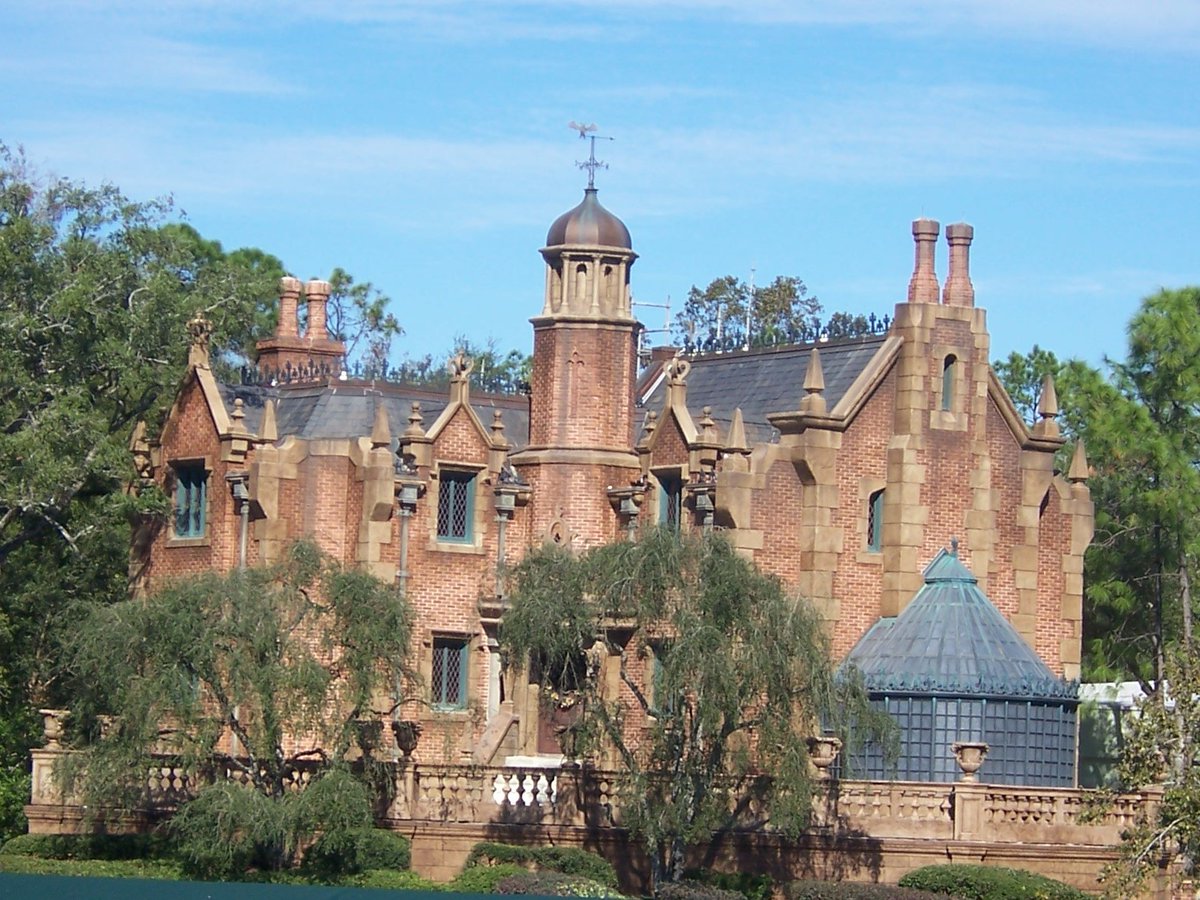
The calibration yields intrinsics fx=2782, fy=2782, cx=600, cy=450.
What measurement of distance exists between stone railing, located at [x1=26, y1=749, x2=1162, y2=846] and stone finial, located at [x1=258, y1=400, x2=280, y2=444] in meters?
6.82

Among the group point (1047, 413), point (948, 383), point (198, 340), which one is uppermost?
point (198, 340)

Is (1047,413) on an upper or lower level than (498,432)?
upper

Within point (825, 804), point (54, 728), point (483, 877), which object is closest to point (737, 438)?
point (825, 804)

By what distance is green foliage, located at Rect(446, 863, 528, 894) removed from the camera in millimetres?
40062

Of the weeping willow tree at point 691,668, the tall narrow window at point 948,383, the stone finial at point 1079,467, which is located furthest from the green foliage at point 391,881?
the stone finial at point 1079,467

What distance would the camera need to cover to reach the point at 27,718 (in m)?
51.8

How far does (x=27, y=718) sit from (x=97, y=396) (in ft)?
20.6

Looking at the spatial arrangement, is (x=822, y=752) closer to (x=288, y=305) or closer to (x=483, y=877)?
(x=483, y=877)

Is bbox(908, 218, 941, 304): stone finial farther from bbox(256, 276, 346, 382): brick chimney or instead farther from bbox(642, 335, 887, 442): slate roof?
bbox(256, 276, 346, 382): brick chimney

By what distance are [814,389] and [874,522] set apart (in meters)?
2.75

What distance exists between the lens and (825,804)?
4259 centimetres

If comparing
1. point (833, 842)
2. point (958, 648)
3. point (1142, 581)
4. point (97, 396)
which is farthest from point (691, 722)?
point (1142, 581)

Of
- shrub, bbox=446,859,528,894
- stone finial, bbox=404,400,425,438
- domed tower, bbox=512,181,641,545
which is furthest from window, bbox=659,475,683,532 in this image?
shrub, bbox=446,859,528,894

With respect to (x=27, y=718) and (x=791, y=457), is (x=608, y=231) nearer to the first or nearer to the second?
(x=791, y=457)
